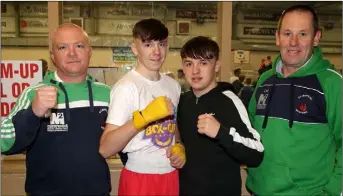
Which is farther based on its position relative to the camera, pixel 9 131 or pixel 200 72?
pixel 200 72

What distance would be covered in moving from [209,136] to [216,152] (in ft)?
0.50

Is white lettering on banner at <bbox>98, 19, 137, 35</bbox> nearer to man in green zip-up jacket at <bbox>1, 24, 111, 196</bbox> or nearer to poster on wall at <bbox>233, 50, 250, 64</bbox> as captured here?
poster on wall at <bbox>233, 50, 250, 64</bbox>

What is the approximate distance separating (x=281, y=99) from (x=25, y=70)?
1.92m

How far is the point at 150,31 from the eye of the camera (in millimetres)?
1766

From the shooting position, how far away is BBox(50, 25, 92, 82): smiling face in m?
1.79

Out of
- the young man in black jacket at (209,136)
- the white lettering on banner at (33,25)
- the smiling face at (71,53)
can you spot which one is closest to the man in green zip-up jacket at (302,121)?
the young man in black jacket at (209,136)

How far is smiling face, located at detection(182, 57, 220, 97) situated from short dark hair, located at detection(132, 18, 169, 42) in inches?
7.4

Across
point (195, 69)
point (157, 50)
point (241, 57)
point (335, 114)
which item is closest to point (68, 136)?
point (157, 50)

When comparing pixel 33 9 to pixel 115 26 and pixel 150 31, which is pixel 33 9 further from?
pixel 150 31

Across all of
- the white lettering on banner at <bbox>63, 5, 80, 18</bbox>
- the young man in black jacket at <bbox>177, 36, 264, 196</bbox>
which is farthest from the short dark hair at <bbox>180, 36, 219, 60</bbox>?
the white lettering on banner at <bbox>63, 5, 80, 18</bbox>

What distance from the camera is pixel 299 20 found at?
5.84 ft

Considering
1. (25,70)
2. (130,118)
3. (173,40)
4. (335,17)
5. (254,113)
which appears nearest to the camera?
(130,118)

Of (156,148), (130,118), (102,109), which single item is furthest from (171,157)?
(102,109)

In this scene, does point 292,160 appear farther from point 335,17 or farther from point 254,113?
point 335,17
